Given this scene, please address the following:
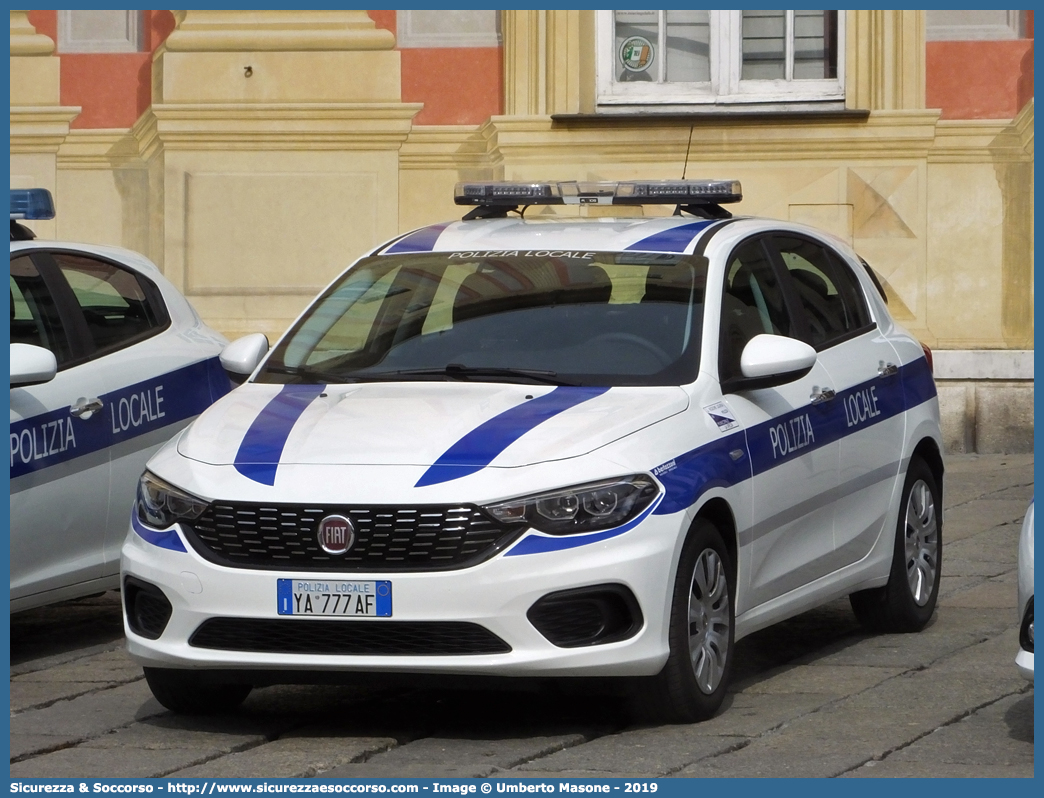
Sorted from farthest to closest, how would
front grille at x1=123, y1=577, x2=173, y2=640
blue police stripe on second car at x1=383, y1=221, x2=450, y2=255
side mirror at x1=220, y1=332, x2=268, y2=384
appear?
blue police stripe on second car at x1=383, y1=221, x2=450, y2=255
side mirror at x1=220, y1=332, x2=268, y2=384
front grille at x1=123, y1=577, x2=173, y2=640

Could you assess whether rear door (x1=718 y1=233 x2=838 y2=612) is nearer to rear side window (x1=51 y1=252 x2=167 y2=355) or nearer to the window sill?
rear side window (x1=51 y1=252 x2=167 y2=355)

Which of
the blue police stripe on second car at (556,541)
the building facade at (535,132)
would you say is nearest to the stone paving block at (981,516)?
the building facade at (535,132)

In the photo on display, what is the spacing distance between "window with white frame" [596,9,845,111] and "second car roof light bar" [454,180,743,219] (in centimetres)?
666

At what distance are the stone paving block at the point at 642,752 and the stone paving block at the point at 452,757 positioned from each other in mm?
71

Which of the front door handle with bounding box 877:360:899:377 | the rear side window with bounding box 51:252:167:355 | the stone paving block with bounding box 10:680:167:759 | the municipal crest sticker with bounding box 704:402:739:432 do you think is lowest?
the stone paving block with bounding box 10:680:167:759

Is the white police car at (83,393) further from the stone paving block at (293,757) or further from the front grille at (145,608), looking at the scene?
the stone paving block at (293,757)

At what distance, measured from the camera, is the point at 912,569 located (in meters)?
7.37

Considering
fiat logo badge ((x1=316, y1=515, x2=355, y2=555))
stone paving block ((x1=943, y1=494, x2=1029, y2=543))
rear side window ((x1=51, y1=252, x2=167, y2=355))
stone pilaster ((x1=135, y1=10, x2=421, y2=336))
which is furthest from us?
stone pilaster ((x1=135, y1=10, x2=421, y2=336))

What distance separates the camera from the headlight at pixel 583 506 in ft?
17.4

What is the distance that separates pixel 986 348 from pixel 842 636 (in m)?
6.45

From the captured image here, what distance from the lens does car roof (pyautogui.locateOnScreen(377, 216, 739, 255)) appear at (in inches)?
262

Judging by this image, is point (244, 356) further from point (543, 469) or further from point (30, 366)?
point (543, 469)

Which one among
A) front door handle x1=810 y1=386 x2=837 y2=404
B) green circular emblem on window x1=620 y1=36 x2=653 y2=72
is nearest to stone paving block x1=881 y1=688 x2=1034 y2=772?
front door handle x1=810 y1=386 x2=837 y2=404

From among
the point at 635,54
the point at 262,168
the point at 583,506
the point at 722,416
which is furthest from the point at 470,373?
the point at 635,54
